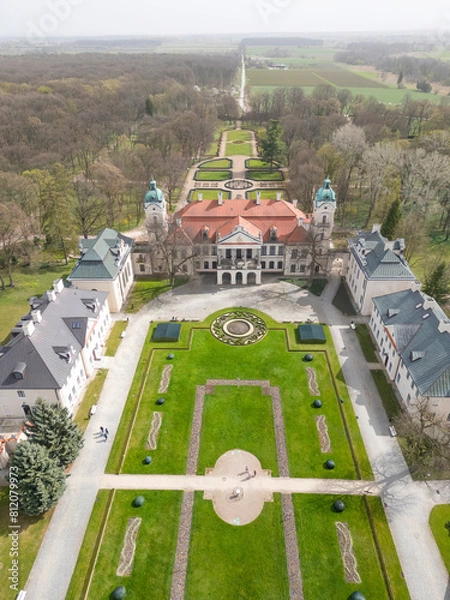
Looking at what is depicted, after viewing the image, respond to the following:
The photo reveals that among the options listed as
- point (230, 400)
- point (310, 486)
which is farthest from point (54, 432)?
point (310, 486)

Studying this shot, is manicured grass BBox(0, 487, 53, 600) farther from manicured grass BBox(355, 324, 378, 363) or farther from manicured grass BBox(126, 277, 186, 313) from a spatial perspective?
manicured grass BBox(355, 324, 378, 363)

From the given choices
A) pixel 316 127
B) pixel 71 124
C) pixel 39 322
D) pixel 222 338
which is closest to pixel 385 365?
pixel 222 338

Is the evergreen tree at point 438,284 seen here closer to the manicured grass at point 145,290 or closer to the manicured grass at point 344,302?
the manicured grass at point 344,302

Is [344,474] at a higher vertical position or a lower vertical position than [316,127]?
lower

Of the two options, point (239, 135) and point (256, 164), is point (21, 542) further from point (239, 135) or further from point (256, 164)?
point (239, 135)

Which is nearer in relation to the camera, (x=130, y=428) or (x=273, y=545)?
(x=273, y=545)

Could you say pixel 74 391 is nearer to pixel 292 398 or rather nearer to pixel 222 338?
pixel 222 338

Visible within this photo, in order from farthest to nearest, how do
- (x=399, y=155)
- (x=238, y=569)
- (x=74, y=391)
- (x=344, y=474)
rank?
1. (x=399, y=155)
2. (x=74, y=391)
3. (x=344, y=474)
4. (x=238, y=569)
